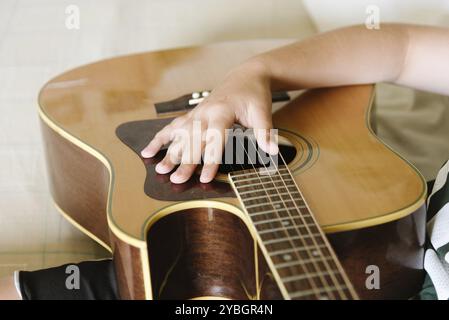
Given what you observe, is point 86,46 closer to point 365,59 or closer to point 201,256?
point 365,59

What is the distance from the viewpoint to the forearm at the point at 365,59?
1.04 m

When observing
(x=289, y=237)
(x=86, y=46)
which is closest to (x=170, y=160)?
(x=289, y=237)

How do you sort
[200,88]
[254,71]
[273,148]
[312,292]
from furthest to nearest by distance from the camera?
[200,88] → [254,71] → [273,148] → [312,292]

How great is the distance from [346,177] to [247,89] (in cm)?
21

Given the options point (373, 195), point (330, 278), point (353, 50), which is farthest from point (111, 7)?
point (330, 278)

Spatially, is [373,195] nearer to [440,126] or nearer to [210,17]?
[440,126]

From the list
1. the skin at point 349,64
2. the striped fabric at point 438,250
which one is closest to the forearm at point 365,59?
the skin at point 349,64

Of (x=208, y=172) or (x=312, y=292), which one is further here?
(x=208, y=172)

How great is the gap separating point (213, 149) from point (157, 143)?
0.10m

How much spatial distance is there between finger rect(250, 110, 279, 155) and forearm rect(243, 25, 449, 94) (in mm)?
124

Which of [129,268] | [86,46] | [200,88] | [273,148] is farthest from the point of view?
[86,46]

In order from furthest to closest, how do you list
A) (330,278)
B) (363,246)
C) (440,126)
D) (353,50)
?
1. (440,126)
2. (353,50)
3. (363,246)
4. (330,278)

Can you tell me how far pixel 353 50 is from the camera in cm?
107

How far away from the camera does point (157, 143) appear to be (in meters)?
0.93
